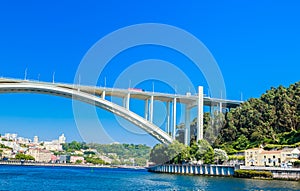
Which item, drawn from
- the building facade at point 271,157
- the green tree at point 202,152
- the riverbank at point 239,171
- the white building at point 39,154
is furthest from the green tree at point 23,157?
the building facade at point 271,157

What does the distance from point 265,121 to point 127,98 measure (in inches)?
457

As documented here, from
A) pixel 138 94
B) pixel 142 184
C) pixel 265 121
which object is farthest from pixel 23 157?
pixel 142 184

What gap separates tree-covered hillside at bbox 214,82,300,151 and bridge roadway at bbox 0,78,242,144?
90.7 inches

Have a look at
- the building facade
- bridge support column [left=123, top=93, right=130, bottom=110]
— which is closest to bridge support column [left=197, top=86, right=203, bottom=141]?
the building facade

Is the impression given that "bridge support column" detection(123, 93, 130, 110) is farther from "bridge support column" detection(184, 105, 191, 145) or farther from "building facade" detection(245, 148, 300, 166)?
"building facade" detection(245, 148, 300, 166)

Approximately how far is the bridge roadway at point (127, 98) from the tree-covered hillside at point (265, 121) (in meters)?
2.30

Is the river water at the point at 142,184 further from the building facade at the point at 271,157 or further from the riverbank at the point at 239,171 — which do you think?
the building facade at the point at 271,157

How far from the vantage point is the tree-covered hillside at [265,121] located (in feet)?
96.6

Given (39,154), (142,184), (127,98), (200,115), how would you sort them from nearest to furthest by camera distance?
(142,184) → (127,98) → (200,115) → (39,154)

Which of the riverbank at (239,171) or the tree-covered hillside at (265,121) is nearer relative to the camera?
the riverbank at (239,171)

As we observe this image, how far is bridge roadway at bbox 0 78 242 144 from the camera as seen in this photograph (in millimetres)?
26781

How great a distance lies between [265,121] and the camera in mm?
31219

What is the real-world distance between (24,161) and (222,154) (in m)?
50.0

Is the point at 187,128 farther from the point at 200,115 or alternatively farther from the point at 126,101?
the point at 126,101
